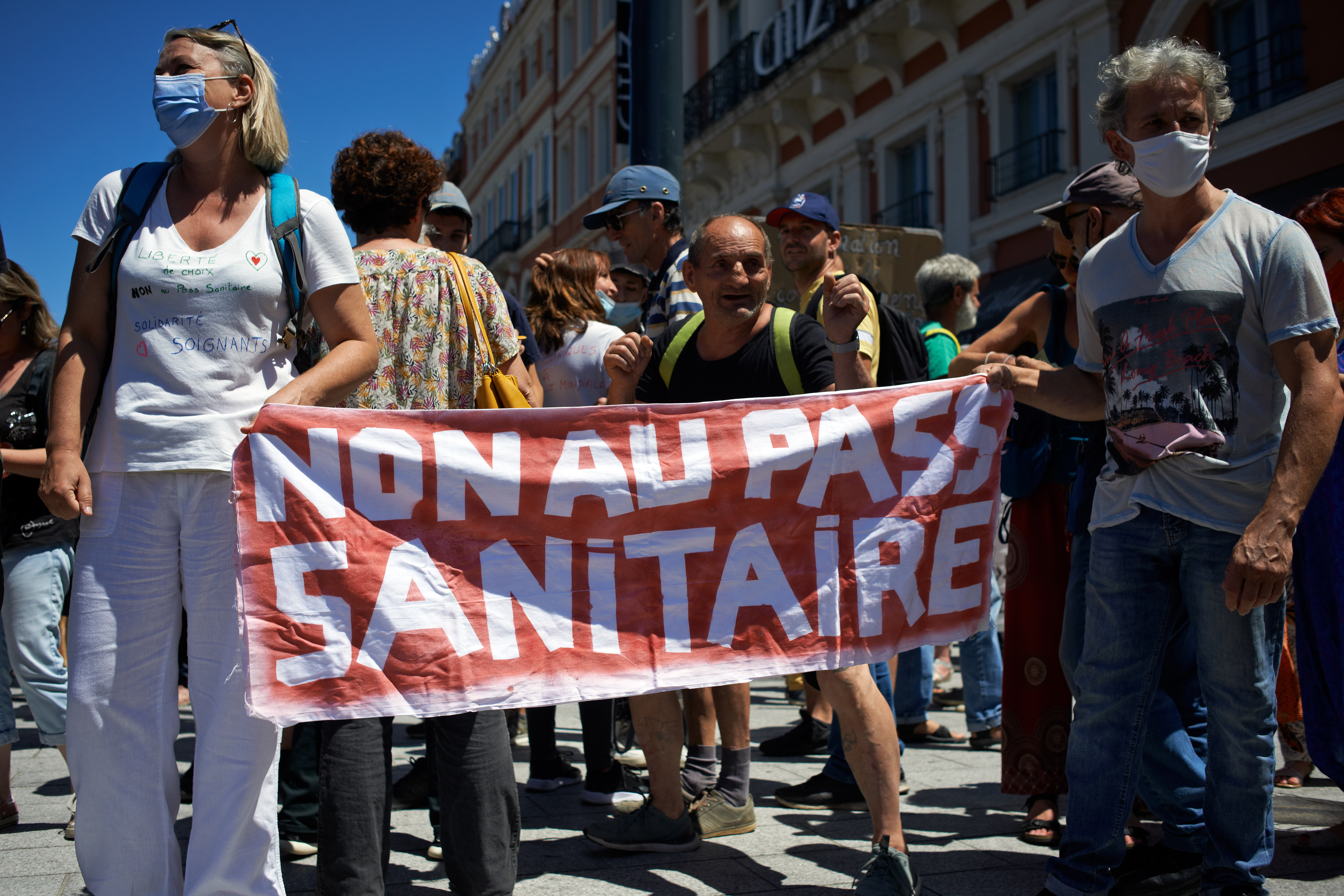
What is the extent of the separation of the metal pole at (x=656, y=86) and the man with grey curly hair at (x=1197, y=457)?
11.6 feet

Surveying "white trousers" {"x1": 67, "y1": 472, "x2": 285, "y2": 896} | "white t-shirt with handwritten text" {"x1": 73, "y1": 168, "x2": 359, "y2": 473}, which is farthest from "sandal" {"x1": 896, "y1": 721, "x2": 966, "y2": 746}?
"white t-shirt with handwritten text" {"x1": 73, "y1": 168, "x2": 359, "y2": 473}

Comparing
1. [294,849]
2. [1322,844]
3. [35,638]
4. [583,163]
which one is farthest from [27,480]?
[583,163]

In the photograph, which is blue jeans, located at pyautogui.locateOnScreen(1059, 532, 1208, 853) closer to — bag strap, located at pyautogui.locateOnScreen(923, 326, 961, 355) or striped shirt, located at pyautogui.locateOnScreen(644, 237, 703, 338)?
striped shirt, located at pyautogui.locateOnScreen(644, 237, 703, 338)

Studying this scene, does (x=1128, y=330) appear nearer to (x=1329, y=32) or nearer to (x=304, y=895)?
(x=304, y=895)

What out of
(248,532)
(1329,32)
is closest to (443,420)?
(248,532)

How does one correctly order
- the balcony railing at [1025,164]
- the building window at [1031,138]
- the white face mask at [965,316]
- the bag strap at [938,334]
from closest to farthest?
the bag strap at [938,334], the white face mask at [965,316], the balcony railing at [1025,164], the building window at [1031,138]

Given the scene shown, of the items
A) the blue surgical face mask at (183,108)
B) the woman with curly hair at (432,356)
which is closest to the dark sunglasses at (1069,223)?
the woman with curly hair at (432,356)

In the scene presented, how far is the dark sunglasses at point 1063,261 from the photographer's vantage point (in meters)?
3.64

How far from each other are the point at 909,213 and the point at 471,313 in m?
17.1

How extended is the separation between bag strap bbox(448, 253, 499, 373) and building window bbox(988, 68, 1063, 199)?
14119 millimetres

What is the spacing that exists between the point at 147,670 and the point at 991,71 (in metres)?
17.0

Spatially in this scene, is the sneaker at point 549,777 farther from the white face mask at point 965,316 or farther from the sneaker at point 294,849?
the white face mask at point 965,316

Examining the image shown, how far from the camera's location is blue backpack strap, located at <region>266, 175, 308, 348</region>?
8.67 ft

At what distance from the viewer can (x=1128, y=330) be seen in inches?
109
